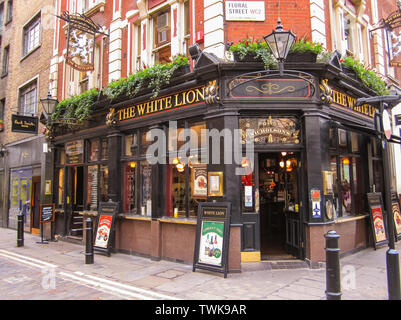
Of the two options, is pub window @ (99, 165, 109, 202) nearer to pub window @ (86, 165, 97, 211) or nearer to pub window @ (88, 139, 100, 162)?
pub window @ (86, 165, 97, 211)

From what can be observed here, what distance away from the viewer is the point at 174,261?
26.7ft

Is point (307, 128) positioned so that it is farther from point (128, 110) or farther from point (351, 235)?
point (128, 110)

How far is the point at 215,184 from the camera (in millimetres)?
7359

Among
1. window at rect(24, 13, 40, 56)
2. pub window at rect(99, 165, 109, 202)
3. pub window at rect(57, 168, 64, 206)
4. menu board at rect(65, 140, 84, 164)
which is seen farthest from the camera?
window at rect(24, 13, 40, 56)

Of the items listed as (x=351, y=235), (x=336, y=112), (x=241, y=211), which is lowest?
(x=351, y=235)

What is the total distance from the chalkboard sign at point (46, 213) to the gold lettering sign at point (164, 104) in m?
4.72

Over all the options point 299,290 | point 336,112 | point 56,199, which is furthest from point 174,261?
point 56,199

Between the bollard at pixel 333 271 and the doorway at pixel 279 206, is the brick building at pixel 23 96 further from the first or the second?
the bollard at pixel 333 271

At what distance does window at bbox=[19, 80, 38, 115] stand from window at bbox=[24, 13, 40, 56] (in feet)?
6.37

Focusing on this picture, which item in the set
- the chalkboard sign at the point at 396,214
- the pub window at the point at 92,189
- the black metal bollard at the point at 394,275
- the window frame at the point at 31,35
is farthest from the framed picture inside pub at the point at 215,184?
the window frame at the point at 31,35

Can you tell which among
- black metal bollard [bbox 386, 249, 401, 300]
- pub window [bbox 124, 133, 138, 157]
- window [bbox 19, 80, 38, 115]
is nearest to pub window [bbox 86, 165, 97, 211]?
pub window [bbox 124, 133, 138, 157]

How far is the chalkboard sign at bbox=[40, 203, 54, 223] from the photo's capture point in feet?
37.5

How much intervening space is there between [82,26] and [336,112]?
882 centimetres
